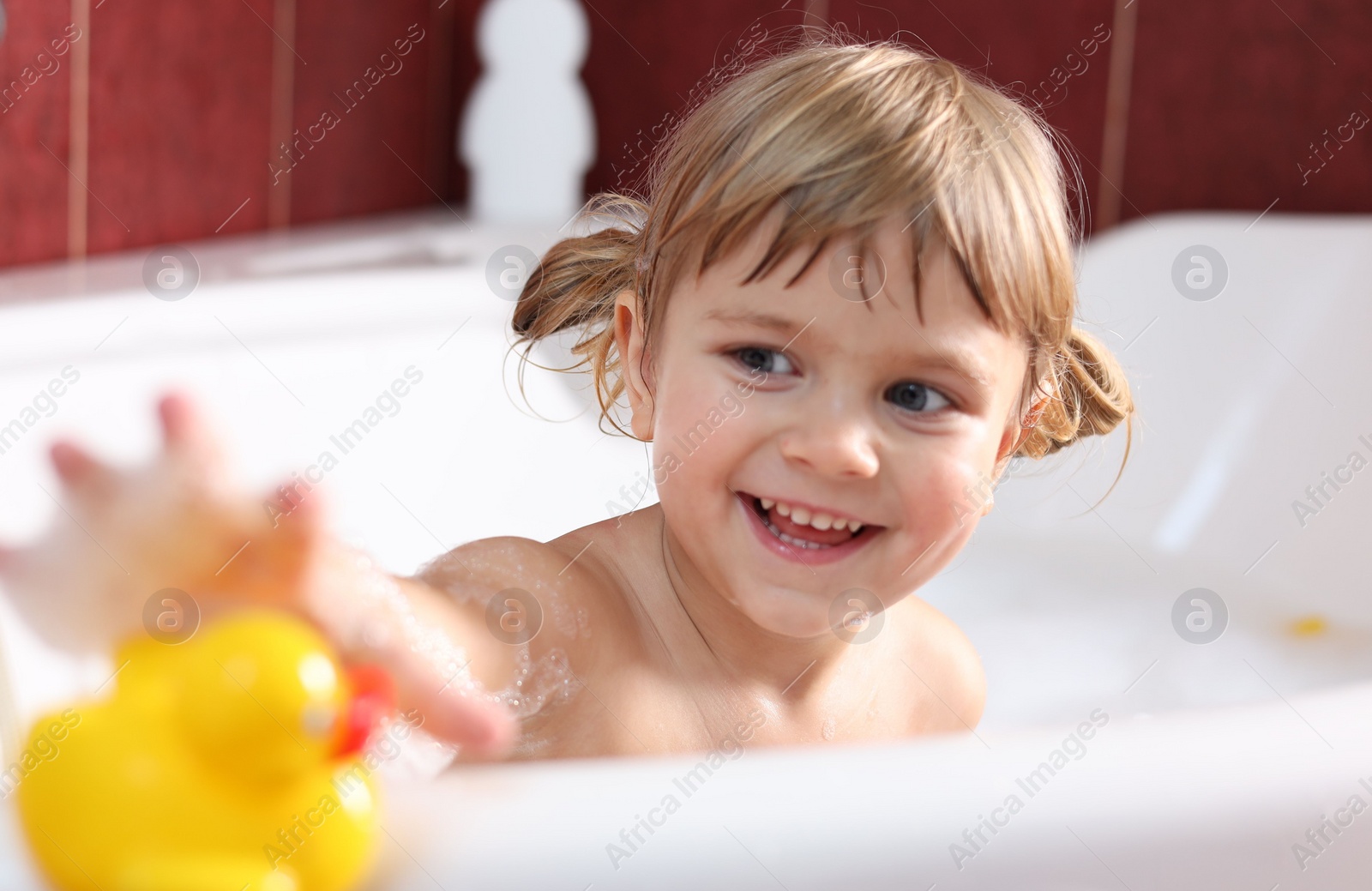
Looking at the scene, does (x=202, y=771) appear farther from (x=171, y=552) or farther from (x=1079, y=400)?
(x=1079, y=400)

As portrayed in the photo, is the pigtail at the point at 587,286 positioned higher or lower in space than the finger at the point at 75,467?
lower

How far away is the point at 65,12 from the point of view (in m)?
1.45

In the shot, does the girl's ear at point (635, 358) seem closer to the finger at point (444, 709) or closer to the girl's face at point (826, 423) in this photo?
the girl's face at point (826, 423)

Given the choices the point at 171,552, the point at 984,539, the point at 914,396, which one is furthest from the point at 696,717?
the point at 984,539

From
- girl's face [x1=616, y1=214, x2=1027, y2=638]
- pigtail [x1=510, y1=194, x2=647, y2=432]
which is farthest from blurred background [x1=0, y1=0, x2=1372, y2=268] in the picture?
girl's face [x1=616, y1=214, x2=1027, y2=638]

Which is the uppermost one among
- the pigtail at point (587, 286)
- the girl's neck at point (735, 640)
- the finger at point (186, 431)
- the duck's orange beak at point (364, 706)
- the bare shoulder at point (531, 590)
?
the finger at point (186, 431)

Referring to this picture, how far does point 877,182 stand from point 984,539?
3.43ft

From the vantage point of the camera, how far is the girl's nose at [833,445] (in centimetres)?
73

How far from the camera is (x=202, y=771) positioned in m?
0.45

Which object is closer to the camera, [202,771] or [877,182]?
[202,771]

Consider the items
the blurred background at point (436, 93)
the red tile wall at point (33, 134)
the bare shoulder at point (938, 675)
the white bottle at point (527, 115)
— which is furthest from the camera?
the white bottle at point (527, 115)

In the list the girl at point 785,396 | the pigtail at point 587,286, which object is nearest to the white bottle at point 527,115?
the pigtail at point 587,286

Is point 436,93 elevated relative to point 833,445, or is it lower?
lower

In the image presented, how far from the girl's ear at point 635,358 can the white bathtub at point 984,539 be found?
9.7 inches
